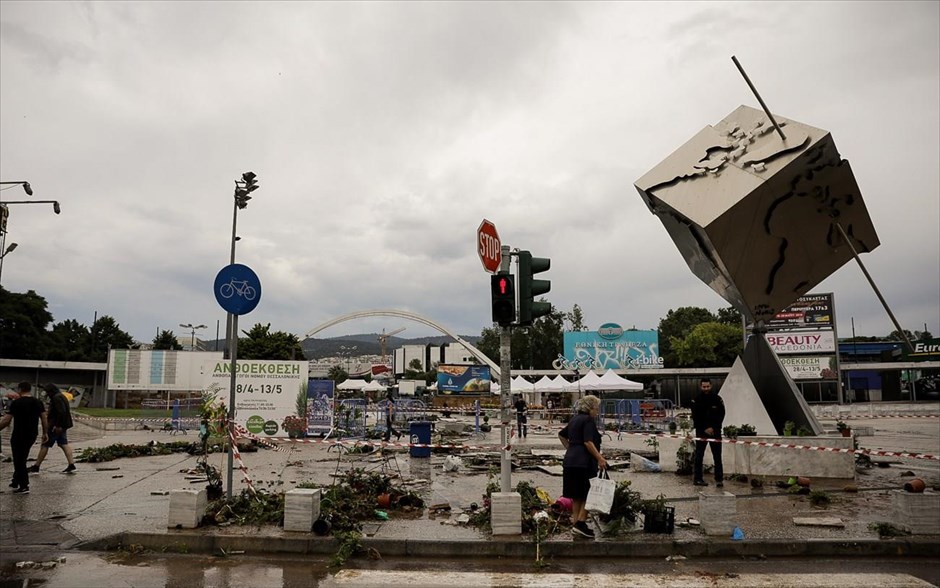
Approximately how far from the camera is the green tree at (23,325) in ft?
214

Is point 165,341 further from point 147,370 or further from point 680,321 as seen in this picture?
point 680,321

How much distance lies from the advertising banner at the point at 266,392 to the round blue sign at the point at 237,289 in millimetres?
12591

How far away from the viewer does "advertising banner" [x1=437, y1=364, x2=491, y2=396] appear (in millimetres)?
55312

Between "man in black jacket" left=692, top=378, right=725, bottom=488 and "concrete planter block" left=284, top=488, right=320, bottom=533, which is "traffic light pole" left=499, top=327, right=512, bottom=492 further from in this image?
"man in black jacket" left=692, top=378, right=725, bottom=488

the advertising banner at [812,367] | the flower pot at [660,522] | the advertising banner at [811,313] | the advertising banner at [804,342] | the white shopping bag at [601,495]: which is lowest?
the flower pot at [660,522]

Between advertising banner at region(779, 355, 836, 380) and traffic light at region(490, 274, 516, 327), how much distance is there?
49498 mm

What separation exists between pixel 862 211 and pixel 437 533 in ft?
34.4

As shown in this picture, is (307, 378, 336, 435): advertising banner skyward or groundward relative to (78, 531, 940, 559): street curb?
skyward

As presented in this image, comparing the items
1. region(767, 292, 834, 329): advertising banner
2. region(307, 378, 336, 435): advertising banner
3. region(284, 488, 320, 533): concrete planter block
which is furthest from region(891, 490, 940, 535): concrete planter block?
region(767, 292, 834, 329): advertising banner

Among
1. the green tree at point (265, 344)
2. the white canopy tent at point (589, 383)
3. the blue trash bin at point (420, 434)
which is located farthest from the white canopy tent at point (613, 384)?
the green tree at point (265, 344)

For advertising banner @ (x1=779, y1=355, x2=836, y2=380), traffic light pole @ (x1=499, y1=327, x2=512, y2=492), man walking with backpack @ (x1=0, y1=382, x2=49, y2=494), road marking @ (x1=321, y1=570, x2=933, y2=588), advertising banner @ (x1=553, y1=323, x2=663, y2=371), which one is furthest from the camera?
advertising banner @ (x1=553, y1=323, x2=663, y2=371)

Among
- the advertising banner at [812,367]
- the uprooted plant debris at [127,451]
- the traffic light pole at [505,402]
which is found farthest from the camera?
the advertising banner at [812,367]

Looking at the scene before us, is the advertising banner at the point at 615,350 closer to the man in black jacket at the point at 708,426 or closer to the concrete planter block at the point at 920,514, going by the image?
the man in black jacket at the point at 708,426

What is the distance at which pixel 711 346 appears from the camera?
76000 millimetres
